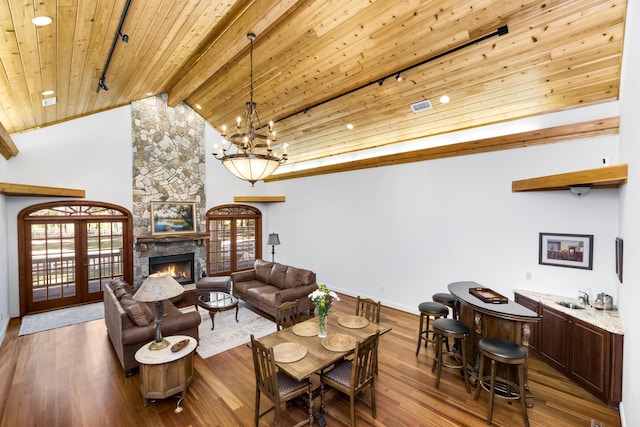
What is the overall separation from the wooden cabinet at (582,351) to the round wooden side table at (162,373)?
4.79 metres

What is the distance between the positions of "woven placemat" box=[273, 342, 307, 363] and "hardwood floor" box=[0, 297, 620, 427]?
0.78 meters

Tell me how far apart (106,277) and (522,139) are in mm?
9237

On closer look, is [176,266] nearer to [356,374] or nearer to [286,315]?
[286,315]

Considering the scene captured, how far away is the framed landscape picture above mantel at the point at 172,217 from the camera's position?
7461mm

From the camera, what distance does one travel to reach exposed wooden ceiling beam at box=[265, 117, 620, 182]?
149 inches

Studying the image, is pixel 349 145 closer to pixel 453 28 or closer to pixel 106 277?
pixel 453 28

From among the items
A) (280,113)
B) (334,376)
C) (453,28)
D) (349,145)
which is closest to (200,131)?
(280,113)

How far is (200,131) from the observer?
8.26 meters

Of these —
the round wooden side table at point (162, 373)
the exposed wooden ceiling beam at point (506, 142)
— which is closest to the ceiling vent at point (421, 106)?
the exposed wooden ceiling beam at point (506, 142)

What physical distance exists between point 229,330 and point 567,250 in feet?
18.9

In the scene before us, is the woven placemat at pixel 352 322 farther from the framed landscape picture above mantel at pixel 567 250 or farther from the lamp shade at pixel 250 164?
the framed landscape picture above mantel at pixel 567 250

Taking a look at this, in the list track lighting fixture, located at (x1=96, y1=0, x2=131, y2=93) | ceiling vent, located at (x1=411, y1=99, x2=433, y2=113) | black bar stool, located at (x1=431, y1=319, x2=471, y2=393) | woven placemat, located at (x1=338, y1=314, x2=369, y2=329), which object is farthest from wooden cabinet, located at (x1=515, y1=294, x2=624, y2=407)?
track lighting fixture, located at (x1=96, y1=0, x2=131, y2=93)

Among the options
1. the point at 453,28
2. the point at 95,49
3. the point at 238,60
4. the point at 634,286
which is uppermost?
the point at 238,60

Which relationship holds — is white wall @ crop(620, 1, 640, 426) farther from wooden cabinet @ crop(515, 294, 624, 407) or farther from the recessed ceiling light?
the recessed ceiling light
